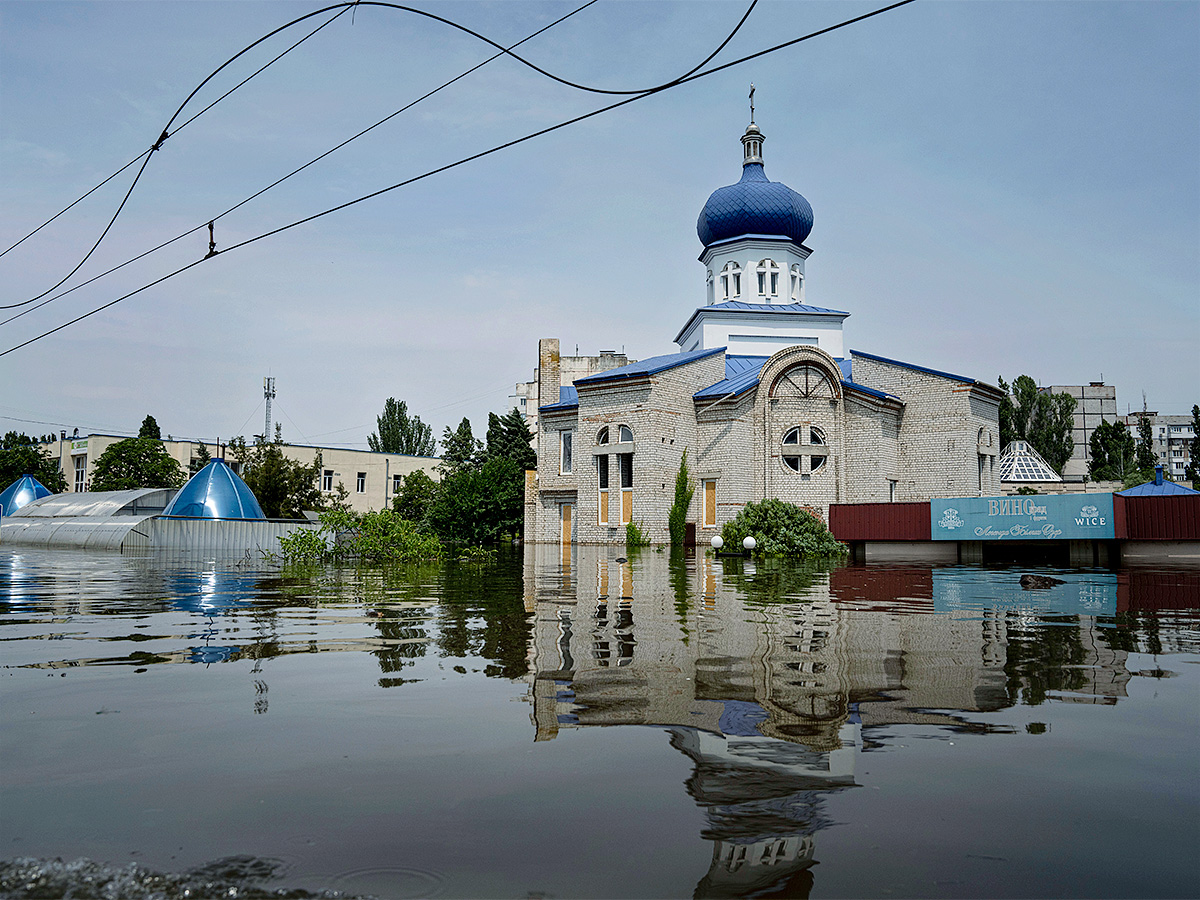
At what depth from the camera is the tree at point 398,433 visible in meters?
87.6

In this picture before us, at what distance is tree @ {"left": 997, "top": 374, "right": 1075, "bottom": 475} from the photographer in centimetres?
6750

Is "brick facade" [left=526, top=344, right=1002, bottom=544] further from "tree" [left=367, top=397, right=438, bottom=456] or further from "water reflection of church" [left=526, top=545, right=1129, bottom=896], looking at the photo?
"tree" [left=367, top=397, right=438, bottom=456]

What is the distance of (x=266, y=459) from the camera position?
55.3m

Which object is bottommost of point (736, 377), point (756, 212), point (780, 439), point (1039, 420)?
point (780, 439)

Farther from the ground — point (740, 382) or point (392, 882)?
point (740, 382)

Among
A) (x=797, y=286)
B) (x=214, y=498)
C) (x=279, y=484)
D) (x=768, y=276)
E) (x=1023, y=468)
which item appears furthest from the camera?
(x=1023, y=468)

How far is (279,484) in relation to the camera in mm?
53000

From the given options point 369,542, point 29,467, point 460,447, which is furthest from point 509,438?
point 29,467

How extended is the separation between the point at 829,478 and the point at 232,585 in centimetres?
2424

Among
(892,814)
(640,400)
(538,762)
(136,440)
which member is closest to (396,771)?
(538,762)

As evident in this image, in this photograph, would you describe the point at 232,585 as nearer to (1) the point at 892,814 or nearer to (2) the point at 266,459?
(1) the point at 892,814

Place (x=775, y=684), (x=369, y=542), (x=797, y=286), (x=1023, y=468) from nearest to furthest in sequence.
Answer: (x=775, y=684)
(x=369, y=542)
(x=797, y=286)
(x=1023, y=468)

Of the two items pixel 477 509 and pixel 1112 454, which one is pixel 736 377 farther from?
pixel 1112 454

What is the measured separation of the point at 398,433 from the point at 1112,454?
6568 centimetres
